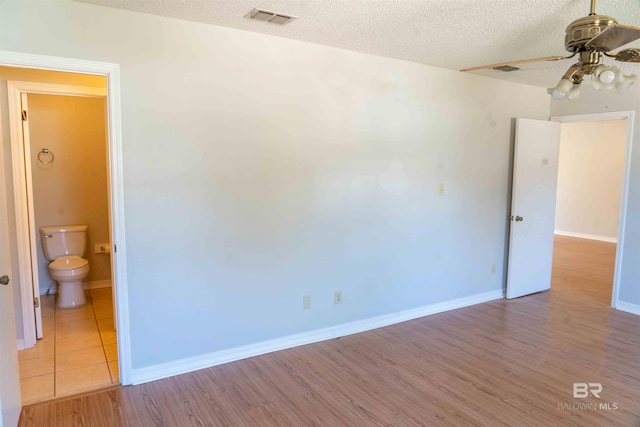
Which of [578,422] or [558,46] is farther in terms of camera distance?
[558,46]

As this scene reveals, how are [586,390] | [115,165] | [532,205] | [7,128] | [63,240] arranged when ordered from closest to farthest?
[115,165] → [586,390] → [7,128] → [63,240] → [532,205]

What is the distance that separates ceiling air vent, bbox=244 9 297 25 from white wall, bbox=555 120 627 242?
23.2ft

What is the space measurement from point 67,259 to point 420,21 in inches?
167

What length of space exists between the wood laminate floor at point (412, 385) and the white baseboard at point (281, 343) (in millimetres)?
55

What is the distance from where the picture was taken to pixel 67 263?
438 cm

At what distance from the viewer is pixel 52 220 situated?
4797mm

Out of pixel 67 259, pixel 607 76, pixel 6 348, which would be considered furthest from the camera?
pixel 67 259

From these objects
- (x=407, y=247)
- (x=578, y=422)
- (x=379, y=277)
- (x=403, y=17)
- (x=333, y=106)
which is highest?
(x=403, y=17)

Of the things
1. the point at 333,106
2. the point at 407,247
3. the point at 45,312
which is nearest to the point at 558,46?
the point at 333,106

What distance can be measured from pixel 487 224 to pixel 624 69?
1949 mm

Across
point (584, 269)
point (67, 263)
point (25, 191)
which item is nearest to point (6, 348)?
point (25, 191)

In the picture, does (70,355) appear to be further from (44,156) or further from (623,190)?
(623,190)

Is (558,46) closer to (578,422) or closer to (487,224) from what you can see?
(487,224)

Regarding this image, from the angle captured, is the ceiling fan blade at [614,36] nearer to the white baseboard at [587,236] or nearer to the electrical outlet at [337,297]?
the electrical outlet at [337,297]
